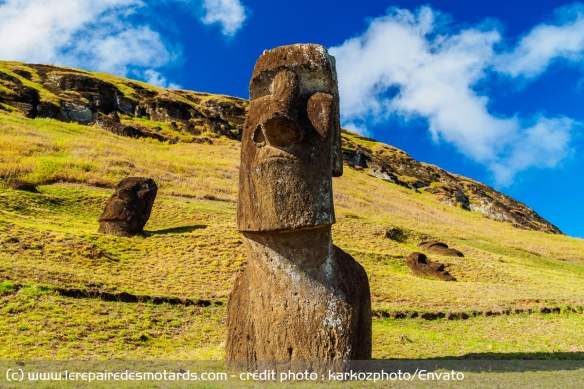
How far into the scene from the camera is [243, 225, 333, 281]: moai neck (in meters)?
6.77

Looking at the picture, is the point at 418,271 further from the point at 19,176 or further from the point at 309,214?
the point at 19,176

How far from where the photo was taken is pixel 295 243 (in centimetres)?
679

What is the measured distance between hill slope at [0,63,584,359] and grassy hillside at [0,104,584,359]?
48mm

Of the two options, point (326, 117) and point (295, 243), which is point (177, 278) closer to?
point (295, 243)

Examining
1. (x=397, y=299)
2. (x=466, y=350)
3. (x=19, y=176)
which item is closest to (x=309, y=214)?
(x=466, y=350)

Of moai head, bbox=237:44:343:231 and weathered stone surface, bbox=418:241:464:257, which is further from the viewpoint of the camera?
weathered stone surface, bbox=418:241:464:257

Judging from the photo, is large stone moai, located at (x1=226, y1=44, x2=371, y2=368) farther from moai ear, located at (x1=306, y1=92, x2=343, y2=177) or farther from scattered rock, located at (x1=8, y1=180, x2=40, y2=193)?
scattered rock, located at (x1=8, y1=180, x2=40, y2=193)

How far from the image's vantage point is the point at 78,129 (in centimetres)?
4819

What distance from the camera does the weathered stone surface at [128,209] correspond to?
1920 centimetres

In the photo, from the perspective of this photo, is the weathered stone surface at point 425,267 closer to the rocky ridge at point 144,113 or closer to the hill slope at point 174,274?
the hill slope at point 174,274

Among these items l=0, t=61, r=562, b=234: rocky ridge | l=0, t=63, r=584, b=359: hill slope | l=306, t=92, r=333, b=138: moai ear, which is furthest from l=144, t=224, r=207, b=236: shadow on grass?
l=0, t=61, r=562, b=234: rocky ridge

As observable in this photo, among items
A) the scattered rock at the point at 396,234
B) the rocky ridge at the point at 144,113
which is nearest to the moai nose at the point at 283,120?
the scattered rock at the point at 396,234

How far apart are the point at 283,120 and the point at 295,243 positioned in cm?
160

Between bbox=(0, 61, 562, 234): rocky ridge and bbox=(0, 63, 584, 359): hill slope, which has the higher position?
bbox=(0, 61, 562, 234): rocky ridge
